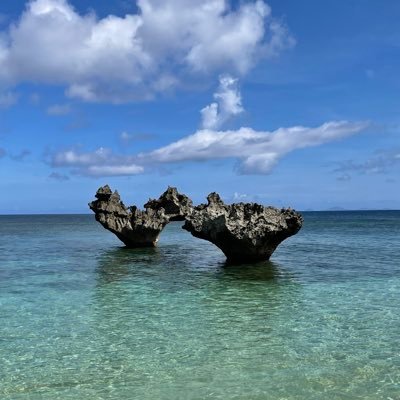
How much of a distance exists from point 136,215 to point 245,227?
14.6m

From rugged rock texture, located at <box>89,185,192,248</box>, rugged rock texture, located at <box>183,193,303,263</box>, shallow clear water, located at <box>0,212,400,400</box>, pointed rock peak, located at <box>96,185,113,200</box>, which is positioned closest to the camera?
shallow clear water, located at <box>0,212,400,400</box>

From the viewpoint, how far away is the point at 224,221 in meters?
27.8

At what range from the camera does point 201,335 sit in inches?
550

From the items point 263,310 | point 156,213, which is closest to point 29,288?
point 263,310

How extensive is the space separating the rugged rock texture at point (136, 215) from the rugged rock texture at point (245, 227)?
10379 millimetres

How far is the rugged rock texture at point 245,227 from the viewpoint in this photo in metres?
27.6

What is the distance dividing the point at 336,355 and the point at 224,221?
16105 millimetres

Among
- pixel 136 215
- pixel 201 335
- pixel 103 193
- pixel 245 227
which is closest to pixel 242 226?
pixel 245 227

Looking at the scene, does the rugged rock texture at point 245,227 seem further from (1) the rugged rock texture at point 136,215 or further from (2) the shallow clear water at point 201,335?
(1) the rugged rock texture at point 136,215

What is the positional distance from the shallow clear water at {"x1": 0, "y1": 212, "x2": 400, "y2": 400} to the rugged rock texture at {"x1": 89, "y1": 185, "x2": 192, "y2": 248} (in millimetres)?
13340

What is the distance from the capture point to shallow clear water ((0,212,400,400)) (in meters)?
10.2

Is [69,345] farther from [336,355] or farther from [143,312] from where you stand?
[336,355]

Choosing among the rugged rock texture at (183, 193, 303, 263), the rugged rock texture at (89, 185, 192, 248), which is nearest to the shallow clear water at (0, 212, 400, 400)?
the rugged rock texture at (183, 193, 303, 263)

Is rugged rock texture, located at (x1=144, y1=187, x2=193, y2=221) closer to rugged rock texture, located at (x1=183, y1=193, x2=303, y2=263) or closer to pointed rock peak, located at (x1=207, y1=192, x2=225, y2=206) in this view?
pointed rock peak, located at (x1=207, y1=192, x2=225, y2=206)
